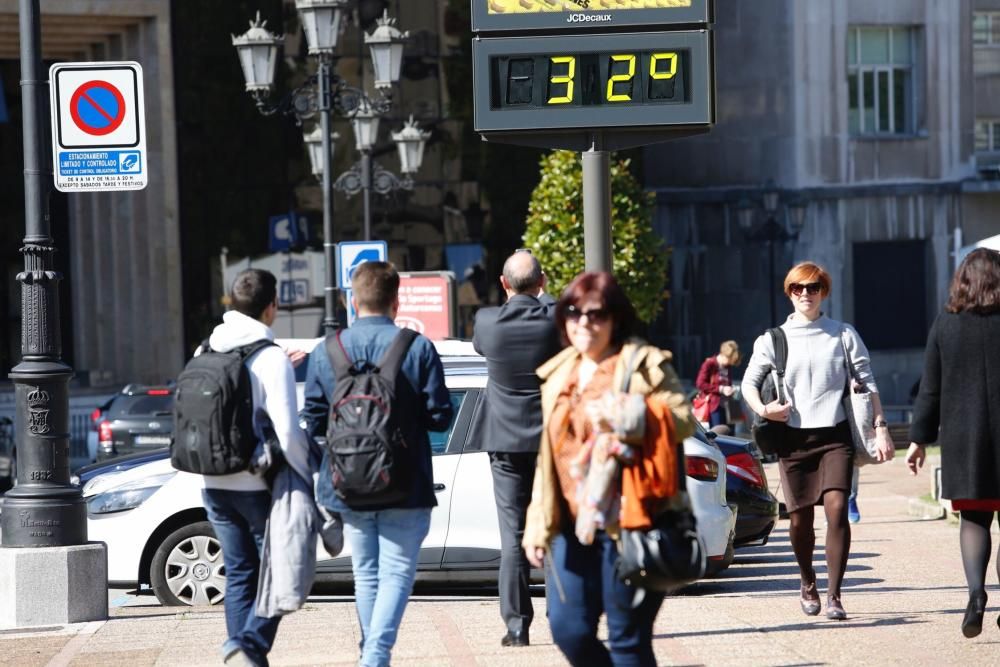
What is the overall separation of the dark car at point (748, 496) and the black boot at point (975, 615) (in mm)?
4356

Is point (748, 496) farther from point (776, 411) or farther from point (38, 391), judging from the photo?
point (38, 391)

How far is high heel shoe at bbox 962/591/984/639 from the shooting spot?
23.5ft

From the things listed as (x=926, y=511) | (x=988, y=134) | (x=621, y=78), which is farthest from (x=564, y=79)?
(x=988, y=134)

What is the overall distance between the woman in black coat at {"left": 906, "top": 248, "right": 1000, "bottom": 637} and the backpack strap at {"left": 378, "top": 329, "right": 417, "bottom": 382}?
7.53 feet

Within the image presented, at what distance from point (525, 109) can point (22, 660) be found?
3.67m

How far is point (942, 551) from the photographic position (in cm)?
1239

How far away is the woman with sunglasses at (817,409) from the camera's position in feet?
26.7

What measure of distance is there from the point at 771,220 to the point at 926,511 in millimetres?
18449

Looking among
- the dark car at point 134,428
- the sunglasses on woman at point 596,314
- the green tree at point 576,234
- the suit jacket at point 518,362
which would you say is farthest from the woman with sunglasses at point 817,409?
the green tree at point 576,234

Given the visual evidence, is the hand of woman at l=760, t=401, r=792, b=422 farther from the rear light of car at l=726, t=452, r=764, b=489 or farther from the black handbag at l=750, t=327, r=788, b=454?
the rear light of car at l=726, t=452, r=764, b=489

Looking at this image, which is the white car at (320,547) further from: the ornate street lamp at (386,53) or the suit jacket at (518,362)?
the ornate street lamp at (386,53)

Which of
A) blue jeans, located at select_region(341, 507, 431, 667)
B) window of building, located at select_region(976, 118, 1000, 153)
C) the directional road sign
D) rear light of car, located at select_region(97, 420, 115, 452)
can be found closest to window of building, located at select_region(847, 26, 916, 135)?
window of building, located at select_region(976, 118, 1000, 153)

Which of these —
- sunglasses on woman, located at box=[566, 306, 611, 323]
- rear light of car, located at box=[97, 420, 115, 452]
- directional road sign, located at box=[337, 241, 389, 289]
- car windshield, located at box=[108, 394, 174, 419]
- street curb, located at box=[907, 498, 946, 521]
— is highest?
directional road sign, located at box=[337, 241, 389, 289]

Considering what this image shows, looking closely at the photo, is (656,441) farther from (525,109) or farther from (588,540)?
(525,109)
